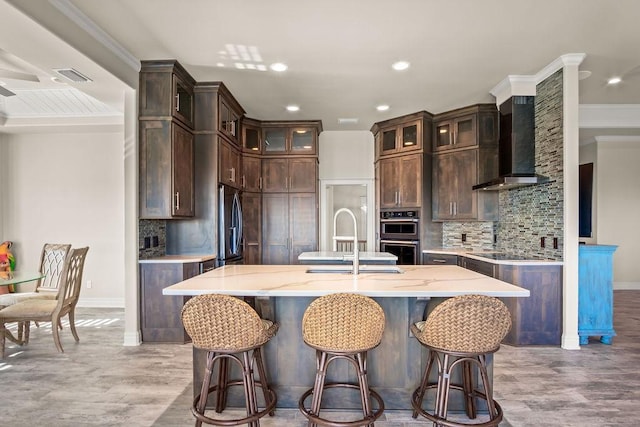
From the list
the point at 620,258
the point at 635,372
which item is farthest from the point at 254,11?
the point at 620,258

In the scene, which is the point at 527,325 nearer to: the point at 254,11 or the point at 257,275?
the point at 257,275

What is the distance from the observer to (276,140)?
5.65 m

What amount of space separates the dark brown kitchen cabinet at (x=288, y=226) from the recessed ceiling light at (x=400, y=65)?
7.95 ft

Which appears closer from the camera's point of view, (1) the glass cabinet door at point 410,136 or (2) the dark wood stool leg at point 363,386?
(2) the dark wood stool leg at point 363,386

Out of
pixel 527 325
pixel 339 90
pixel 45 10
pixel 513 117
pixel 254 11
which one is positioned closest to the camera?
pixel 45 10

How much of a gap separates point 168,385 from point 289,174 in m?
3.54

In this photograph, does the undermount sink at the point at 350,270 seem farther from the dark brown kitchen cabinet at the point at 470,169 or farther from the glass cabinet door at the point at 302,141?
the glass cabinet door at the point at 302,141

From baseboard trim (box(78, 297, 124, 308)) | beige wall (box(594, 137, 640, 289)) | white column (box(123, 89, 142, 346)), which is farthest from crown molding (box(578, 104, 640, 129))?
baseboard trim (box(78, 297, 124, 308))

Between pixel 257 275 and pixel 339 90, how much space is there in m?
2.75

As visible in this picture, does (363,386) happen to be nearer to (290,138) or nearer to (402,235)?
(402,235)

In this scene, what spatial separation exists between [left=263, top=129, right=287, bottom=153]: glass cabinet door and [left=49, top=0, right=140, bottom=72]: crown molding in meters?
2.29

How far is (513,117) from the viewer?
4.07 meters

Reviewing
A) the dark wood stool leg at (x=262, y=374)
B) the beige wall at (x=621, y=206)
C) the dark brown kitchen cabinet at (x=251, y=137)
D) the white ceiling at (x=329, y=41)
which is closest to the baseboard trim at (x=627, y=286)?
the beige wall at (x=621, y=206)

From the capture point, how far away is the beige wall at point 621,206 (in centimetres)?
650
